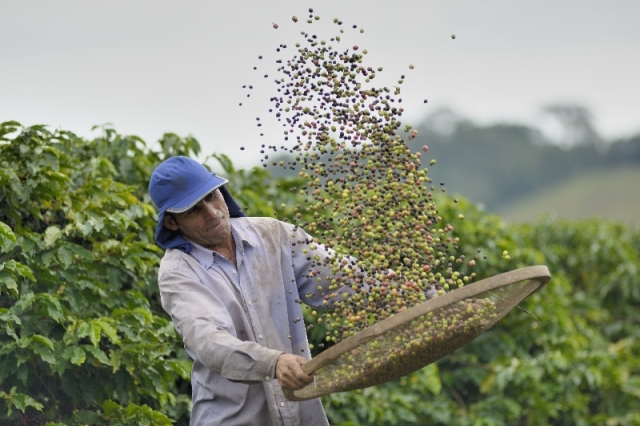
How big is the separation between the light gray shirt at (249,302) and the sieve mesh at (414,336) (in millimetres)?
295

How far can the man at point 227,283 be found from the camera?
10.7ft

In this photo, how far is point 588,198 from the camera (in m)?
59.2

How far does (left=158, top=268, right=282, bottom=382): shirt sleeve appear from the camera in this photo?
9.62ft

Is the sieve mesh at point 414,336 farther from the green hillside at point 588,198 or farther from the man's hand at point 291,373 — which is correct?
the green hillside at point 588,198

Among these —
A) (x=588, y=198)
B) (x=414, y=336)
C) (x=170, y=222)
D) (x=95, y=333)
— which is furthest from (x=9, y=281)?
(x=588, y=198)

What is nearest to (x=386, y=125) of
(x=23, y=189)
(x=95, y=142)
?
(x=23, y=189)

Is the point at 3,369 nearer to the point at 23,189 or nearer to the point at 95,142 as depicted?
the point at 23,189

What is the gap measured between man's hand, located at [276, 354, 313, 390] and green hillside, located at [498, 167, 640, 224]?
49.0 m

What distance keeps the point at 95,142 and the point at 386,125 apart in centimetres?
252

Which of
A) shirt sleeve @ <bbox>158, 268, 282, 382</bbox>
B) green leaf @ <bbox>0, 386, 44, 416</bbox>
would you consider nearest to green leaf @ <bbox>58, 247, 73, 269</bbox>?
green leaf @ <bbox>0, 386, 44, 416</bbox>

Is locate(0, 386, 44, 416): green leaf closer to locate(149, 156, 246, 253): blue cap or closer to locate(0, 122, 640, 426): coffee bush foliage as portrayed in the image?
locate(0, 122, 640, 426): coffee bush foliage

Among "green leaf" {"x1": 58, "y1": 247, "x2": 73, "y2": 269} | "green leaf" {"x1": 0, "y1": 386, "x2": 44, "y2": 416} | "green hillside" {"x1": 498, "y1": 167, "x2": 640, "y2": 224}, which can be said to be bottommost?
"green leaf" {"x1": 0, "y1": 386, "x2": 44, "y2": 416}

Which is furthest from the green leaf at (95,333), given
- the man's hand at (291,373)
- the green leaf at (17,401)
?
the man's hand at (291,373)

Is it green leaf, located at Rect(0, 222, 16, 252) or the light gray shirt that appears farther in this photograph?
green leaf, located at Rect(0, 222, 16, 252)
